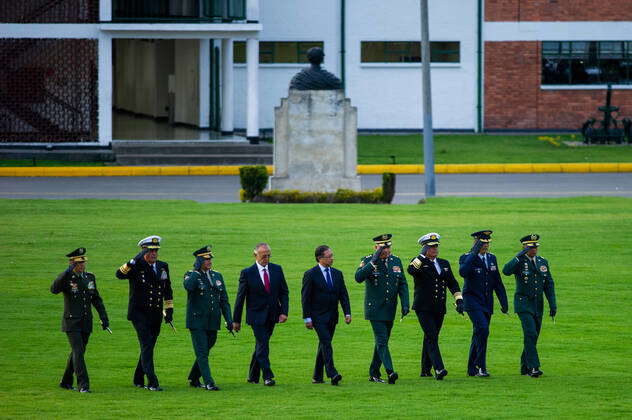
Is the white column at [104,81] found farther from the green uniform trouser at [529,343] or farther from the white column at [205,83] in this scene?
the green uniform trouser at [529,343]

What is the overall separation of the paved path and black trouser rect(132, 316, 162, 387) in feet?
56.7

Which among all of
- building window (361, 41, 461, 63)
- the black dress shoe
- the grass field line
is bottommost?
the black dress shoe

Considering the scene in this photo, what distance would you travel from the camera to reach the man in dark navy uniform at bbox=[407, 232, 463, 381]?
1483cm

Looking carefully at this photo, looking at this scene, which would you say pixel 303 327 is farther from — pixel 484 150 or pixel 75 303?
pixel 484 150

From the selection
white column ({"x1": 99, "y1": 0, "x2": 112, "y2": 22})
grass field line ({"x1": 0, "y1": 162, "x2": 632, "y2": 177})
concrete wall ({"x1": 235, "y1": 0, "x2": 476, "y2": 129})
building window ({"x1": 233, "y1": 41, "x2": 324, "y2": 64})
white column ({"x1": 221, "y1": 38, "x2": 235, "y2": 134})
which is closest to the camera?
grass field line ({"x1": 0, "y1": 162, "x2": 632, "y2": 177})

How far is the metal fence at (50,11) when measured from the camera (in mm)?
40688

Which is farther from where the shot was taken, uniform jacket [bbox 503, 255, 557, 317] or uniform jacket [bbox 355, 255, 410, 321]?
uniform jacket [bbox 503, 255, 557, 317]

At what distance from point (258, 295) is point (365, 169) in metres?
24.2

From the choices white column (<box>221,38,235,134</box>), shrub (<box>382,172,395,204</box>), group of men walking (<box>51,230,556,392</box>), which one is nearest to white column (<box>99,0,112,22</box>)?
white column (<box>221,38,235,134</box>)

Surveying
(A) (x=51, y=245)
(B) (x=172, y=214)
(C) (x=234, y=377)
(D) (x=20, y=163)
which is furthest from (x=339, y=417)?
(D) (x=20, y=163)

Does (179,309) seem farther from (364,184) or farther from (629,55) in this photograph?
(629,55)

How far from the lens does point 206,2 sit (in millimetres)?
43969

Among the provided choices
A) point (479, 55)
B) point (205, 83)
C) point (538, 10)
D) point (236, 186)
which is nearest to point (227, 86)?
point (205, 83)

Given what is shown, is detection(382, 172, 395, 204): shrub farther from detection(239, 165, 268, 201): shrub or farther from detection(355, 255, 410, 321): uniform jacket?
detection(355, 255, 410, 321): uniform jacket
